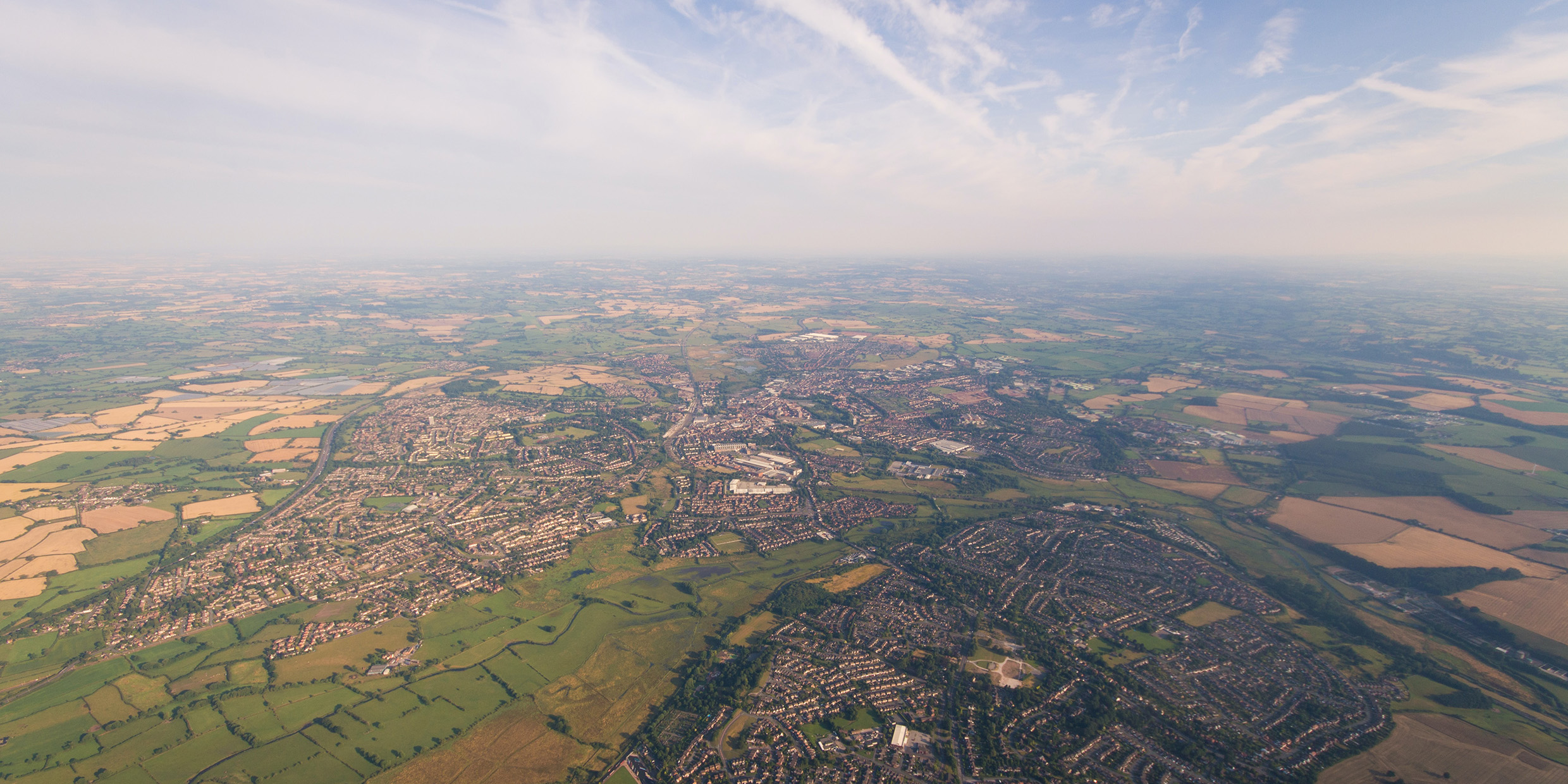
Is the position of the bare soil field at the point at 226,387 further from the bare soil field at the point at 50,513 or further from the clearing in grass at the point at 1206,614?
the clearing in grass at the point at 1206,614

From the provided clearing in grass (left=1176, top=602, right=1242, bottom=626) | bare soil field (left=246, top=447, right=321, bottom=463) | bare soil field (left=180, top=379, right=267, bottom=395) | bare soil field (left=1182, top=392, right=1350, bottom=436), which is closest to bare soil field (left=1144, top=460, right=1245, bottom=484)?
bare soil field (left=1182, top=392, right=1350, bottom=436)

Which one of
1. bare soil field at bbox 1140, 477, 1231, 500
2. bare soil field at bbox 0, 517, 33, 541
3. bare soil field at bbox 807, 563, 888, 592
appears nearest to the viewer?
bare soil field at bbox 807, 563, 888, 592

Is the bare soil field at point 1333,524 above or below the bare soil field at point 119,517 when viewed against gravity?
above

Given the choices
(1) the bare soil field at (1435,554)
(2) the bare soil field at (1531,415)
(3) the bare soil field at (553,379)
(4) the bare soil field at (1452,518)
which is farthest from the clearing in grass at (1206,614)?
(3) the bare soil field at (553,379)

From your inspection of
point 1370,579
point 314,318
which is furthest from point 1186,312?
point 314,318

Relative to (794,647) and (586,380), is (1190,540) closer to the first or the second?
(794,647)

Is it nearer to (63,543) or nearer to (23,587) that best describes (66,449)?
(63,543)

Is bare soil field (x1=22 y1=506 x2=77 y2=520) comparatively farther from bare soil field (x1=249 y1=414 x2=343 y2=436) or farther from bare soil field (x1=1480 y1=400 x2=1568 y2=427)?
bare soil field (x1=1480 y1=400 x2=1568 y2=427)
